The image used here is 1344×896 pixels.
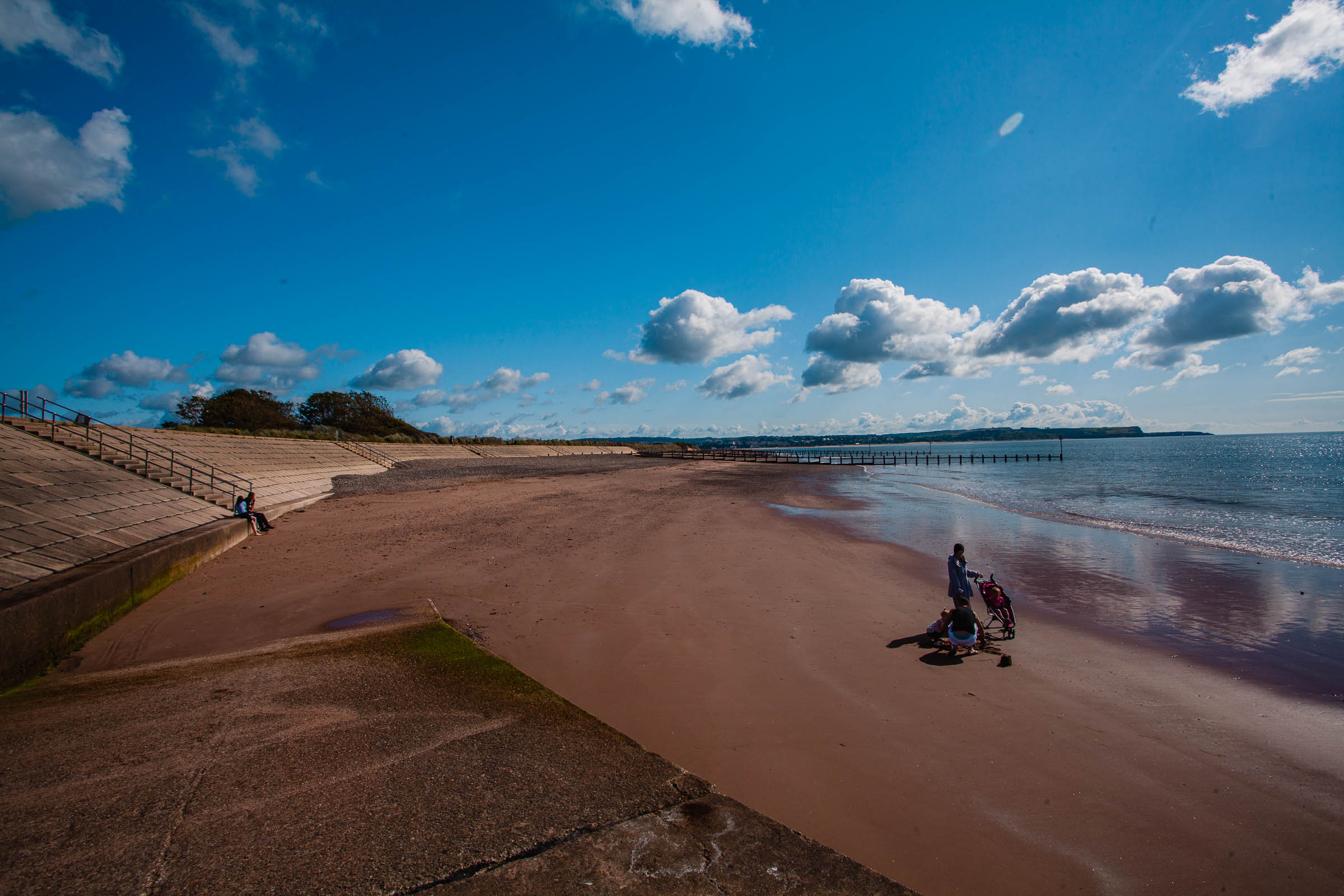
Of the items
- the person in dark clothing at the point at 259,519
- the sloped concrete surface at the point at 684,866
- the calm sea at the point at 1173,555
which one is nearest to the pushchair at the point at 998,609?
the calm sea at the point at 1173,555

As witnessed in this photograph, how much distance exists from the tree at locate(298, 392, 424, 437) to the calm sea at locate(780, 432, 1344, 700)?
218ft

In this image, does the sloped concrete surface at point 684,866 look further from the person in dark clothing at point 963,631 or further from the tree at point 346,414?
the tree at point 346,414

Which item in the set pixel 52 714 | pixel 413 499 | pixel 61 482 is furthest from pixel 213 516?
pixel 52 714

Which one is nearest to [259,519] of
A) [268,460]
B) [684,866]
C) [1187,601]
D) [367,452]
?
[268,460]

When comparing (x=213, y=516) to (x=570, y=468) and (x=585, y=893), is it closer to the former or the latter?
(x=585, y=893)

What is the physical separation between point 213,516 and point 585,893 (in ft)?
54.9

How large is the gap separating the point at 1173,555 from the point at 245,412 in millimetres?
74055

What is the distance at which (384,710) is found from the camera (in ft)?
15.2

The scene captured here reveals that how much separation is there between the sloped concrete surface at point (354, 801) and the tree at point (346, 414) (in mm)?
77197

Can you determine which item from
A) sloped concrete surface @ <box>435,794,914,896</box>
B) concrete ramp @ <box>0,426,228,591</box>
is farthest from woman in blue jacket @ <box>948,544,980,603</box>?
concrete ramp @ <box>0,426,228,591</box>

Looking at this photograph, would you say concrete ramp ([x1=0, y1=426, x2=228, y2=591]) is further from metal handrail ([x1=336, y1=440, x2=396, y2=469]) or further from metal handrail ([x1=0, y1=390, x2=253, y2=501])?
metal handrail ([x1=336, y1=440, x2=396, y2=469])

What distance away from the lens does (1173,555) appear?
14.5m

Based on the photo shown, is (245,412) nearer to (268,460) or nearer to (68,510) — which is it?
(268,460)

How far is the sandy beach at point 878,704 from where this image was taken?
3.99 metres
